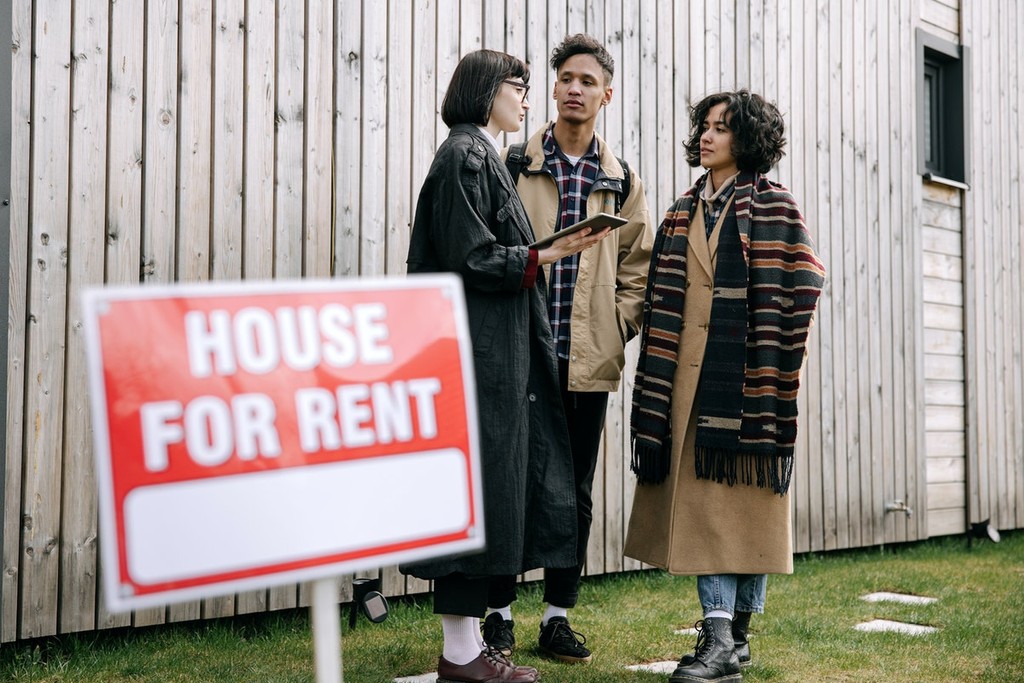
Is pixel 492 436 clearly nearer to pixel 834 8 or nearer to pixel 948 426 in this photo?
pixel 834 8

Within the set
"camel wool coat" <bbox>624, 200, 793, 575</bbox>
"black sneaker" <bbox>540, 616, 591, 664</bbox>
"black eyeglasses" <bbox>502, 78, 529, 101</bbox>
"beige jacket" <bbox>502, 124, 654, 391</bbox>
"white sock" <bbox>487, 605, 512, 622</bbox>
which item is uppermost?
"black eyeglasses" <bbox>502, 78, 529, 101</bbox>

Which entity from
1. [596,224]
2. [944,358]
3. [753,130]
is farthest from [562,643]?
[944,358]

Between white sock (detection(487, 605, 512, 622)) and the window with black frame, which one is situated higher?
the window with black frame

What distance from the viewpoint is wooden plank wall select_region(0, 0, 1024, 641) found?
3.27 meters

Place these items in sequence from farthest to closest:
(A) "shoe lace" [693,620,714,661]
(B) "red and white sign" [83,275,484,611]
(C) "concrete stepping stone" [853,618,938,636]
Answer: (C) "concrete stepping stone" [853,618,938,636]
(A) "shoe lace" [693,620,714,661]
(B) "red and white sign" [83,275,484,611]

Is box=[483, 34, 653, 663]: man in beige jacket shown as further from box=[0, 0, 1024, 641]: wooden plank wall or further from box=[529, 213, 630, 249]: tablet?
box=[0, 0, 1024, 641]: wooden plank wall

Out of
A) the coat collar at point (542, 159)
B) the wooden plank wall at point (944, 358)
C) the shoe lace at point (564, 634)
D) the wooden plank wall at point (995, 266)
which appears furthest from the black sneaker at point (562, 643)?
the wooden plank wall at point (995, 266)

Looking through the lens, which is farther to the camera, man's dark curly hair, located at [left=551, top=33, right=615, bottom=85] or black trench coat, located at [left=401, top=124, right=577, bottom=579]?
man's dark curly hair, located at [left=551, top=33, right=615, bottom=85]

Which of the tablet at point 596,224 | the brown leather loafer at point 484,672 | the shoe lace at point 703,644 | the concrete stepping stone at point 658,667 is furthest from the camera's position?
the concrete stepping stone at point 658,667

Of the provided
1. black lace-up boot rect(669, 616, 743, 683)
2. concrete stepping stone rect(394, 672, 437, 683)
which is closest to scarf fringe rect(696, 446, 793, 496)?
black lace-up boot rect(669, 616, 743, 683)

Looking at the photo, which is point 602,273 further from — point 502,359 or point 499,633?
point 499,633

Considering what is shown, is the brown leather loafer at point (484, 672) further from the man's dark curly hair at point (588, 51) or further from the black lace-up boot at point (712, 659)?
the man's dark curly hair at point (588, 51)

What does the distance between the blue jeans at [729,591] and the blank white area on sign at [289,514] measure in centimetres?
167

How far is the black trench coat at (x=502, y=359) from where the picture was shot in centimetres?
291
